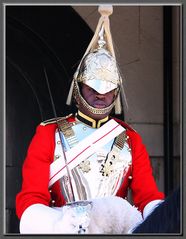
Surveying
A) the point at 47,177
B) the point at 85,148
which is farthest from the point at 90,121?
the point at 47,177

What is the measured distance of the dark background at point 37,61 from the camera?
3.65 metres

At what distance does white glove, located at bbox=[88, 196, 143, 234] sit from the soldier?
0.77ft

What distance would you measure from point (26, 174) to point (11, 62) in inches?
55.7

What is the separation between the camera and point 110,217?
6.57ft

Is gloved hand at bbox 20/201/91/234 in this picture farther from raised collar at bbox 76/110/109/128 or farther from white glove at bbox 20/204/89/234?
raised collar at bbox 76/110/109/128

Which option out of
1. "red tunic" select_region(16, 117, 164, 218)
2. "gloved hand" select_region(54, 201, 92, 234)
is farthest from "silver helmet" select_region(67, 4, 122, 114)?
"gloved hand" select_region(54, 201, 92, 234)

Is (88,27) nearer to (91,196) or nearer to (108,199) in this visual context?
(91,196)

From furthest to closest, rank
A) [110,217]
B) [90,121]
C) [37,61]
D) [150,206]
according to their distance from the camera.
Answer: [37,61] → [90,121] → [150,206] → [110,217]

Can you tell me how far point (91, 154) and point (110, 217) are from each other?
0.47 meters

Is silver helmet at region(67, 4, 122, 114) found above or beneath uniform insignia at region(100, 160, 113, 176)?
above

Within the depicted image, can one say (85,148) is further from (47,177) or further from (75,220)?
(75,220)

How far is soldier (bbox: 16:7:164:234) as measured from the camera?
2355mm

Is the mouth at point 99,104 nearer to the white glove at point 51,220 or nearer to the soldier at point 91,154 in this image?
the soldier at point 91,154

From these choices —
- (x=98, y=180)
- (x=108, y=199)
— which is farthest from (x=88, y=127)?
(x=108, y=199)
